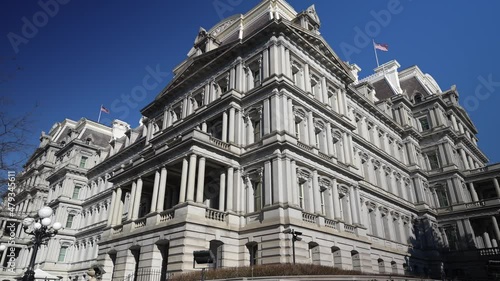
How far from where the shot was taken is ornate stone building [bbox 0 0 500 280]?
2144 centimetres

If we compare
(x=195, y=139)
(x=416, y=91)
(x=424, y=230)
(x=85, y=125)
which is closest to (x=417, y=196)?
(x=424, y=230)

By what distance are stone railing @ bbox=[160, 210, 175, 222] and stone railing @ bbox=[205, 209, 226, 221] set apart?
2312 mm

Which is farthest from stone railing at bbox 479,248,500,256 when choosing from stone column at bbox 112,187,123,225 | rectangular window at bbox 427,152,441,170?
stone column at bbox 112,187,123,225

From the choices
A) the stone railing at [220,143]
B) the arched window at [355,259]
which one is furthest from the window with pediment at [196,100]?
the arched window at [355,259]

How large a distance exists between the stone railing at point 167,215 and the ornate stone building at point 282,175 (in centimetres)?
10

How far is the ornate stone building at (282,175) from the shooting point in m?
21.4

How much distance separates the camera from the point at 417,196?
40.1m

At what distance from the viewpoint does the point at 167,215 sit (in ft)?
73.2

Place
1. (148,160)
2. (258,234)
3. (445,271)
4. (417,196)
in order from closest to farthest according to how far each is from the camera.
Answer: (258,234)
(148,160)
(445,271)
(417,196)

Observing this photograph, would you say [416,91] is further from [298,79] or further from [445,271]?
[298,79]

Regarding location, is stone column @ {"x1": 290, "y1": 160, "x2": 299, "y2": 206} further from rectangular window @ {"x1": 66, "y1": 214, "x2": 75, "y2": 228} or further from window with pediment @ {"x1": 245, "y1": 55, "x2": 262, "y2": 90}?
rectangular window @ {"x1": 66, "y1": 214, "x2": 75, "y2": 228}

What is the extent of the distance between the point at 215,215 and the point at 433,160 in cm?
3491

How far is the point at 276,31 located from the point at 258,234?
52.3ft

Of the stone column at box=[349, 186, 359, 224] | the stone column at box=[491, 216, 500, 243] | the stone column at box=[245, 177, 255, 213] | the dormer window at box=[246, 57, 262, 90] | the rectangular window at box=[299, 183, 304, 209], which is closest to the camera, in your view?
the rectangular window at box=[299, 183, 304, 209]
